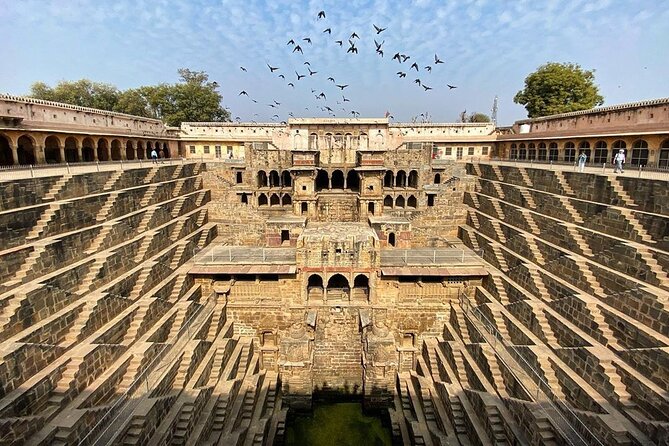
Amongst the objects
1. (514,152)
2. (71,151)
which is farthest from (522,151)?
(71,151)

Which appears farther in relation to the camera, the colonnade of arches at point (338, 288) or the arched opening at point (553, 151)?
the arched opening at point (553, 151)

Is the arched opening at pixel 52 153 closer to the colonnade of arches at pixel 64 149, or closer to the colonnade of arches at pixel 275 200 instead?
the colonnade of arches at pixel 64 149

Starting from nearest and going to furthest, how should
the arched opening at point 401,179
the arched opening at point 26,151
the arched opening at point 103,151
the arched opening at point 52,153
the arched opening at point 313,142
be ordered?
the arched opening at point 26,151 < the arched opening at point 52,153 < the arched opening at point 313,142 < the arched opening at point 401,179 < the arched opening at point 103,151

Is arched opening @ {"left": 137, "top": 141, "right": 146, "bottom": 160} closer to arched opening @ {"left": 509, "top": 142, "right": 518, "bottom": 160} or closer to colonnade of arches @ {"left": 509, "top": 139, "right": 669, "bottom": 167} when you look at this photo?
arched opening @ {"left": 509, "top": 142, "right": 518, "bottom": 160}

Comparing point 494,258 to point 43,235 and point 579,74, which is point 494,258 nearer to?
point 43,235

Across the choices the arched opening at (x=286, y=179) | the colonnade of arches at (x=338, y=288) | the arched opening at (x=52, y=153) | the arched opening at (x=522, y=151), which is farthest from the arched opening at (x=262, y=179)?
the arched opening at (x=522, y=151)

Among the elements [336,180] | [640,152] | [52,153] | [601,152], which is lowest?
[336,180]

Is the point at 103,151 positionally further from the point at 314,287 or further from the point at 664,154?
the point at 664,154
